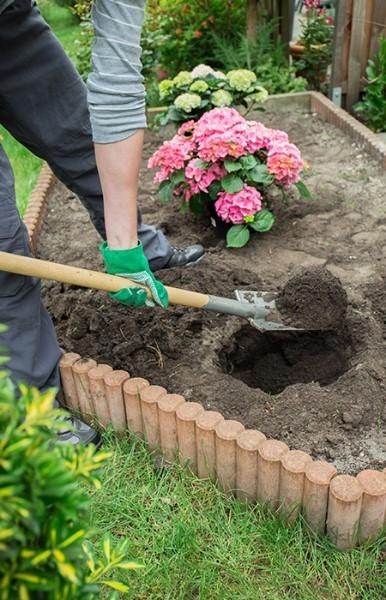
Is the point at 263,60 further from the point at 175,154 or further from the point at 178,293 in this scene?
the point at 178,293

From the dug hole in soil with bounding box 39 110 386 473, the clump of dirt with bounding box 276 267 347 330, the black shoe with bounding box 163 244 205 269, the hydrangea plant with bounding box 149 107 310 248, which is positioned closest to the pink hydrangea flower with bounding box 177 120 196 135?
the hydrangea plant with bounding box 149 107 310 248

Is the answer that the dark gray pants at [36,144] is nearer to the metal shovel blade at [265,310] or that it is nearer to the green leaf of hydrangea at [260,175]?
the metal shovel blade at [265,310]

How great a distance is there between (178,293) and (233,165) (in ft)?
3.91

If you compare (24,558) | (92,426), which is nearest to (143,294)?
(92,426)

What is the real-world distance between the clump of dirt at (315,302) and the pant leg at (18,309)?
1.12 meters

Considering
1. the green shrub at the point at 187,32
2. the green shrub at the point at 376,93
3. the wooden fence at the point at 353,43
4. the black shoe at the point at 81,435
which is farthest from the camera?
the green shrub at the point at 187,32

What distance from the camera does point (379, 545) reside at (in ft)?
6.55

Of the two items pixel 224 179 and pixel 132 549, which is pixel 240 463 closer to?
pixel 132 549

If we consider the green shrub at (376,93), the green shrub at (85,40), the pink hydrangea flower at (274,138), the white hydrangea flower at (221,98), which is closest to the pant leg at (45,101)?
the pink hydrangea flower at (274,138)

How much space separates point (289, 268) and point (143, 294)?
125 centimetres

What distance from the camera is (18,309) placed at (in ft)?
7.80

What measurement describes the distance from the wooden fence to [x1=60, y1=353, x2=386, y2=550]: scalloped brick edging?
156 inches

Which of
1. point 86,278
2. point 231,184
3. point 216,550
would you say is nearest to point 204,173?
point 231,184

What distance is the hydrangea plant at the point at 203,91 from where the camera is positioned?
3832 millimetres
